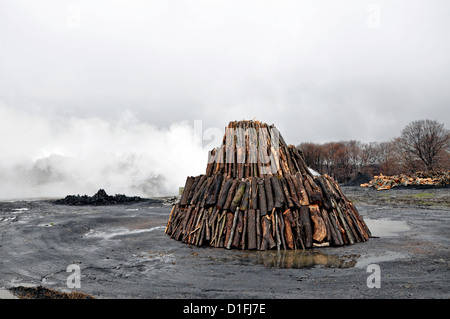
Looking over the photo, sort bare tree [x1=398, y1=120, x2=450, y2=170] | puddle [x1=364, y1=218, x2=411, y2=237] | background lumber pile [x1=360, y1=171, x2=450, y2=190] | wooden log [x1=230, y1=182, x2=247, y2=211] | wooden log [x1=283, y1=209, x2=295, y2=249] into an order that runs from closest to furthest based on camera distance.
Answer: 1. wooden log [x1=283, y1=209, x2=295, y2=249]
2. wooden log [x1=230, y1=182, x2=247, y2=211]
3. puddle [x1=364, y1=218, x2=411, y2=237]
4. background lumber pile [x1=360, y1=171, x2=450, y2=190]
5. bare tree [x1=398, y1=120, x2=450, y2=170]

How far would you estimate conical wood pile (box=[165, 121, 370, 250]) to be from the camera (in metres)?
8.93

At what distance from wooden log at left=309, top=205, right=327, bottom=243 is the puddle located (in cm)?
317

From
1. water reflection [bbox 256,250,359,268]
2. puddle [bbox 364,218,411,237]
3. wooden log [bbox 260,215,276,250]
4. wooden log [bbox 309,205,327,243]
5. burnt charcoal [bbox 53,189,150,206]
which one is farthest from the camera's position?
burnt charcoal [bbox 53,189,150,206]

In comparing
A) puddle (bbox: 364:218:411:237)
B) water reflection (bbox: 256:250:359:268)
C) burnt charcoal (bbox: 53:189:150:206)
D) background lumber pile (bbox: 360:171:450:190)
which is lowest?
puddle (bbox: 364:218:411:237)

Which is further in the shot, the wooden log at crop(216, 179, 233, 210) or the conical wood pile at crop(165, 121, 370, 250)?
the wooden log at crop(216, 179, 233, 210)

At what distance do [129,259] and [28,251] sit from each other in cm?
368

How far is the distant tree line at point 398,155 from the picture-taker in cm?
4894

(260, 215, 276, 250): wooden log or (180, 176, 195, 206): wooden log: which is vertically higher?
(180, 176, 195, 206): wooden log

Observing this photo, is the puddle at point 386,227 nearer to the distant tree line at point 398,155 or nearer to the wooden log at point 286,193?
the wooden log at point 286,193

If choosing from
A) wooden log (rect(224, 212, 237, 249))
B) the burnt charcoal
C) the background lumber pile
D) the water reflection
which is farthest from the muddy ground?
the background lumber pile

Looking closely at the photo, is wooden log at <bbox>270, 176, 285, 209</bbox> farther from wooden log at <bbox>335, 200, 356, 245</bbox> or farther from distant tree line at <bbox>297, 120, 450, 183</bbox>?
distant tree line at <bbox>297, 120, 450, 183</bbox>

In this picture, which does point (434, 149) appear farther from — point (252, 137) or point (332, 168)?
point (252, 137)

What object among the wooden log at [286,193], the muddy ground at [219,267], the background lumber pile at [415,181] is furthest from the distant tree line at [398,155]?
the wooden log at [286,193]

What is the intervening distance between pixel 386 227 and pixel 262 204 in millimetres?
6737
